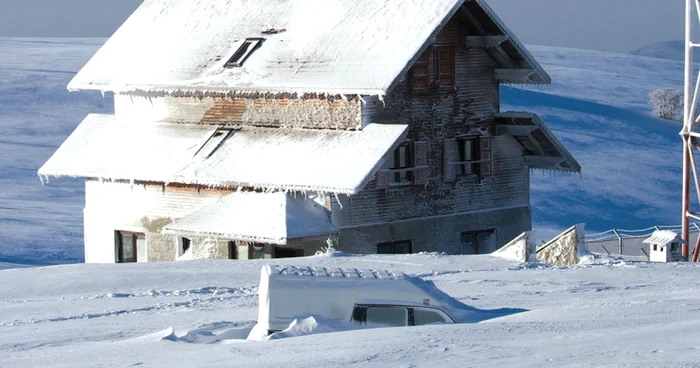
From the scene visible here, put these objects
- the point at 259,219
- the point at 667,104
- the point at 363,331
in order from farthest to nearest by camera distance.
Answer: the point at 667,104
the point at 259,219
the point at 363,331

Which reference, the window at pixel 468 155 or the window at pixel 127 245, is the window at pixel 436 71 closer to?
the window at pixel 468 155

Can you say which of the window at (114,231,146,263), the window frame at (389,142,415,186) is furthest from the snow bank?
the window at (114,231,146,263)

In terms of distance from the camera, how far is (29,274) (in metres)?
19.8

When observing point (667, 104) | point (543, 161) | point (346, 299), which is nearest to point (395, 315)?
point (346, 299)

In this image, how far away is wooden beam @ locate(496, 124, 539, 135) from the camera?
28.7 metres

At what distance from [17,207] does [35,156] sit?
9757 millimetres

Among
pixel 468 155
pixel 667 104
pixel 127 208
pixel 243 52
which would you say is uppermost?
pixel 667 104

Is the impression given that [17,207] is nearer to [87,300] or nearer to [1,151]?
[1,151]

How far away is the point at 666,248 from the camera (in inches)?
987

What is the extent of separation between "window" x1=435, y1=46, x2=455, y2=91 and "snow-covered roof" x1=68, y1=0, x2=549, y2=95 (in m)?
0.85

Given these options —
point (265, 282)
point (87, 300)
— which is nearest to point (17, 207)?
point (87, 300)

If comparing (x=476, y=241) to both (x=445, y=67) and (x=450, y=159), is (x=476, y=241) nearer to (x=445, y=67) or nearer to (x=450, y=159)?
(x=450, y=159)

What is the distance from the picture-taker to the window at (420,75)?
27.2 m

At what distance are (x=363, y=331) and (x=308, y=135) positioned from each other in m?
14.5
